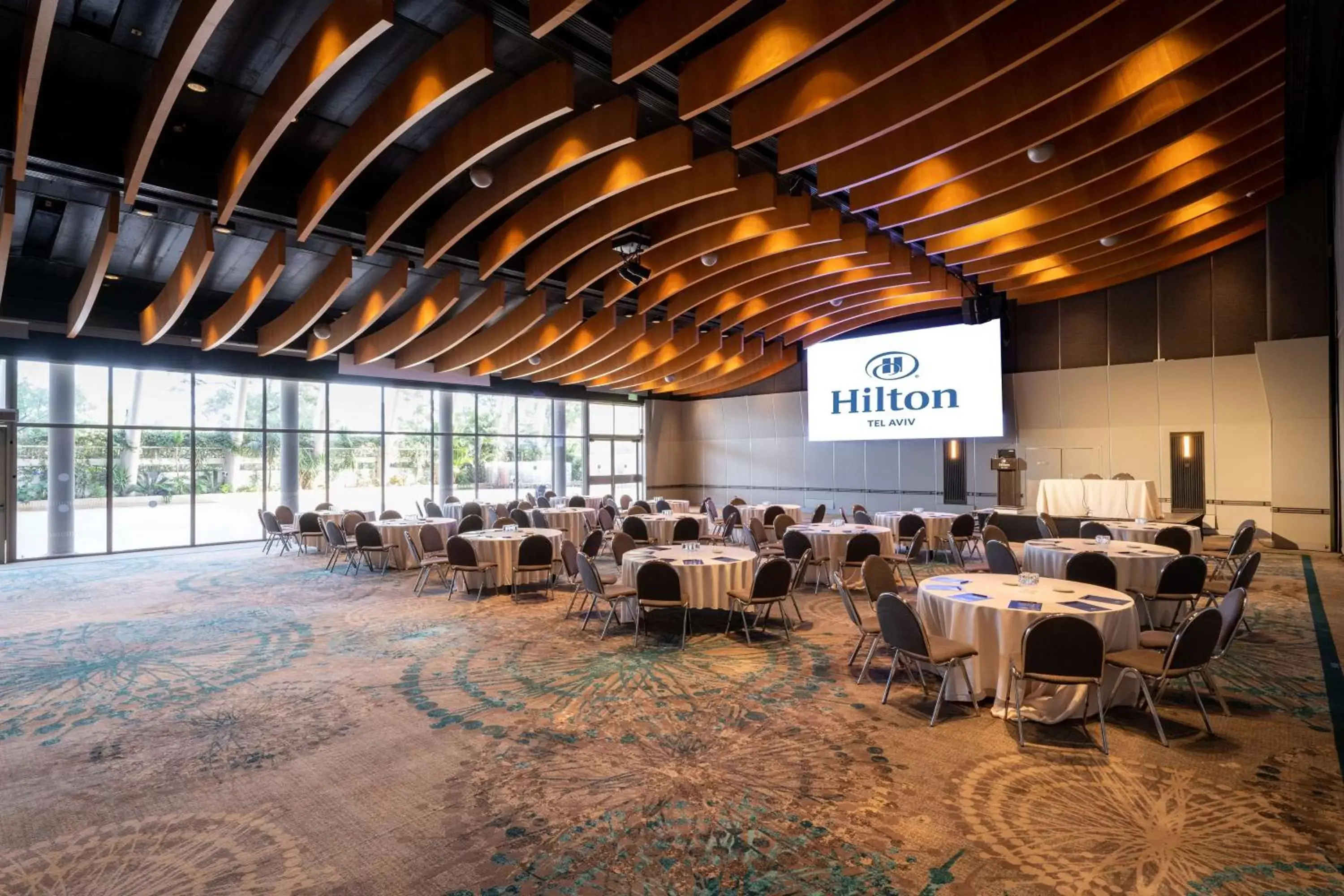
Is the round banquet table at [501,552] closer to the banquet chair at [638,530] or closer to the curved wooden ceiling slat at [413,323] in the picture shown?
the banquet chair at [638,530]

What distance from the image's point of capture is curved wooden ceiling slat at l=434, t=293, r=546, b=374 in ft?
41.7

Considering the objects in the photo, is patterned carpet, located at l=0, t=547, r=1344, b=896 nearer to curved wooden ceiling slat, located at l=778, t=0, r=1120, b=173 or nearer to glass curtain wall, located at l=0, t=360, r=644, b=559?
curved wooden ceiling slat, located at l=778, t=0, r=1120, b=173

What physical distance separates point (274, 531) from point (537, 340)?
6172 millimetres

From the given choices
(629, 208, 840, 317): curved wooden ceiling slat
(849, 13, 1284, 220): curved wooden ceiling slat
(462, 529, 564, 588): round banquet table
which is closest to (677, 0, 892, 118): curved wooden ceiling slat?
(849, 13, 1284, 220): curved wooden ceiling slat

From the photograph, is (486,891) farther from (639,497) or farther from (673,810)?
(639,497)

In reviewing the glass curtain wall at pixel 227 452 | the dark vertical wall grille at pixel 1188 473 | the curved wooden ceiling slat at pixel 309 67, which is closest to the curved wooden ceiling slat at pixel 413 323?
the glass curtain wall at pixel 227 452

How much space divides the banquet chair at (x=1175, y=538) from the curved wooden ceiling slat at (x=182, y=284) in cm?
1236

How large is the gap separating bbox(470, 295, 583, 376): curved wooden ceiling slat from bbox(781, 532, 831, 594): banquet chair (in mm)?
6042

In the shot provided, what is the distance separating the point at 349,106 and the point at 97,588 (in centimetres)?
789

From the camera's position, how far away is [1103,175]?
27.9ft

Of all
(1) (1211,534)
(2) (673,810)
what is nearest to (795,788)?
(2) (673,810)

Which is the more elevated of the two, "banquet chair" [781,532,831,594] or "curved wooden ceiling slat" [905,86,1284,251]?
"curved wooden ceiling slat" [905,86,1284,251]

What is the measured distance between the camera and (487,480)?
1922 cm

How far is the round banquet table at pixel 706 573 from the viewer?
706cm
